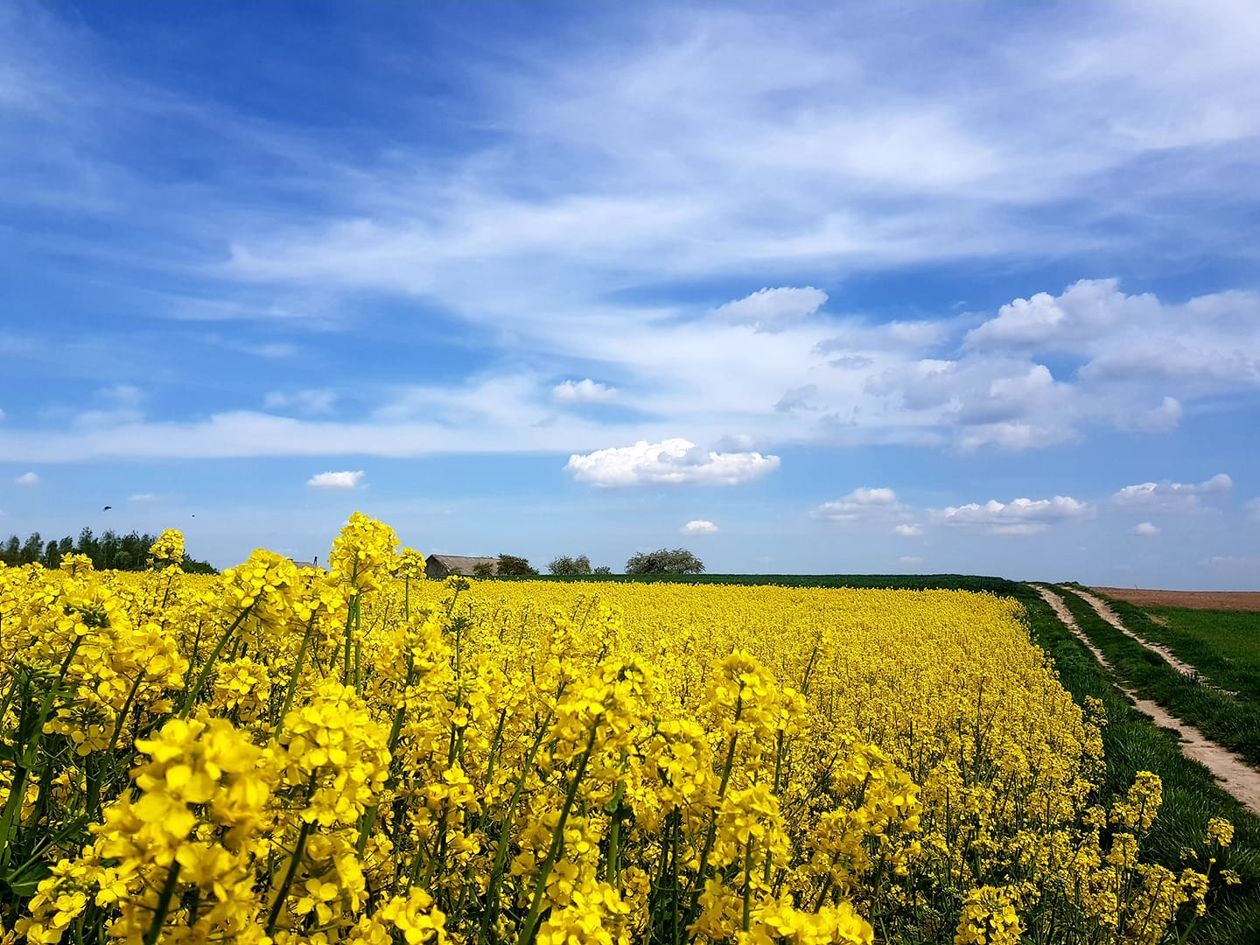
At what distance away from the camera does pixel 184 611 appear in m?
4.61

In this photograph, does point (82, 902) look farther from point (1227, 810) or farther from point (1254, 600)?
point (1254, 600)

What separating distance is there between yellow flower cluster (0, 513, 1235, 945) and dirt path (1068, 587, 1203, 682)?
16357mm

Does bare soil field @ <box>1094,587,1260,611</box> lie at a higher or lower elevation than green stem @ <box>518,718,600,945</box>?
lower

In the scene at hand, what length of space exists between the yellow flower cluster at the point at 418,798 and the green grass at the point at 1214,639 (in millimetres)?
14670

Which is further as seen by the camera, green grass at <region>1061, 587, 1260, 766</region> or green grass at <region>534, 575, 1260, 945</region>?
green grass at <region>1061, 587, 1260, 766</region>

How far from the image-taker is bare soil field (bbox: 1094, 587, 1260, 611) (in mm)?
46812

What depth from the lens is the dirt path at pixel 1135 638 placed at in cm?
2091

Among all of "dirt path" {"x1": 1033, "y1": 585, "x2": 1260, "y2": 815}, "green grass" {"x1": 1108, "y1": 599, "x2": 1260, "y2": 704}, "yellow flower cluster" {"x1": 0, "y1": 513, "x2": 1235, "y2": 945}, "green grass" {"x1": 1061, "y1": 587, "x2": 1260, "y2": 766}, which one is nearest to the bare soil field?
"green grass" {"x1": 1108, "y1": 599, "x2": 1260, "y2": 704}

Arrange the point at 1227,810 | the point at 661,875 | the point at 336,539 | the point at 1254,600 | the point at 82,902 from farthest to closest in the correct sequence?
the point at 1254,600 < the point at 1227,810 < the point at 336,539 < the point at 661,875 < the point at 82,902

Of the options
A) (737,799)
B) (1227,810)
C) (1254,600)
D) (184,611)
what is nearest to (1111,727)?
(1227,810)

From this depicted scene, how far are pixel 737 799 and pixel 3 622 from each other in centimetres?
429

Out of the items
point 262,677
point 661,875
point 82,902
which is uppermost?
point 262,677

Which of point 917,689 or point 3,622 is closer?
point 3,622

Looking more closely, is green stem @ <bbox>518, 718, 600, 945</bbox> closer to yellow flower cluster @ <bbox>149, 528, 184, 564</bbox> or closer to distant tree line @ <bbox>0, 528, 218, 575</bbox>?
yellow flower cluster @ <bbox>149, 528, 184, 564</bbox>
